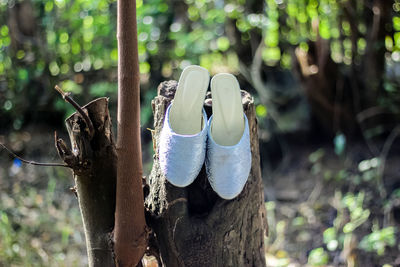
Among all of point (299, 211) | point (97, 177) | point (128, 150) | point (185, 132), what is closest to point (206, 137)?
point (185, 132)

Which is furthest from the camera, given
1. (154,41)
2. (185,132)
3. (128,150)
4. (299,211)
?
(154,41)

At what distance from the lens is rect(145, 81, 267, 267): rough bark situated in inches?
59.9

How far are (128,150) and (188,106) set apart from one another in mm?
345

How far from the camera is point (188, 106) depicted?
1.67m

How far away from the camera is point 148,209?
1.58 metres

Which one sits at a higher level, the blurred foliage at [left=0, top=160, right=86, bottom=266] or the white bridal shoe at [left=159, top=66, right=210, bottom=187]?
the white bridal shoe at [left=159, top=66, right=210, bottom=187]

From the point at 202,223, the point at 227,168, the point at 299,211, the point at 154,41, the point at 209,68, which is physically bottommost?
the point at 299,211

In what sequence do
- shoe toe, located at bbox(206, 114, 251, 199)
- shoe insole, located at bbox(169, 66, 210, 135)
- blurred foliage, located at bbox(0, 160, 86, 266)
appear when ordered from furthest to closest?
1. blurred foliage, located at bbox(0, 160, 86, 266)
2. shoe insole, located at bbox(169, 66, 210, 135)
3. shoe toe, located at bbox(206, 114, 251, 199)

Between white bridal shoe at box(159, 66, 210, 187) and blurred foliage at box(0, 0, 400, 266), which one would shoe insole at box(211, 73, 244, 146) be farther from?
blurred foliage at box(0, 0, 400, 266)

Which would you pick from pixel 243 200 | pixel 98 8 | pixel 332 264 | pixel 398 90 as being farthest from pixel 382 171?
pixel 98 8

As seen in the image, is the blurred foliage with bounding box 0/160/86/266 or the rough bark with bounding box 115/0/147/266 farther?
the blurred foliage with bounding box 0/160/86/266

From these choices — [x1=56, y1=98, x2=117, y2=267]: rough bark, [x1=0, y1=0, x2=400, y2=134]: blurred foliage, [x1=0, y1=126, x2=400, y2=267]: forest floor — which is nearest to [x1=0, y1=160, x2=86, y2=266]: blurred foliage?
[x1=0, y1=126, x2=400, y2=267]: forest floor

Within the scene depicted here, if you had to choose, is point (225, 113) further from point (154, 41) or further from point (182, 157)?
point (154, 41)

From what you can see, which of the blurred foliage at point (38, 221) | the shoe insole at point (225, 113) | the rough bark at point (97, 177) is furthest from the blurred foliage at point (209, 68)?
the shoe insole at point (225, 113)
